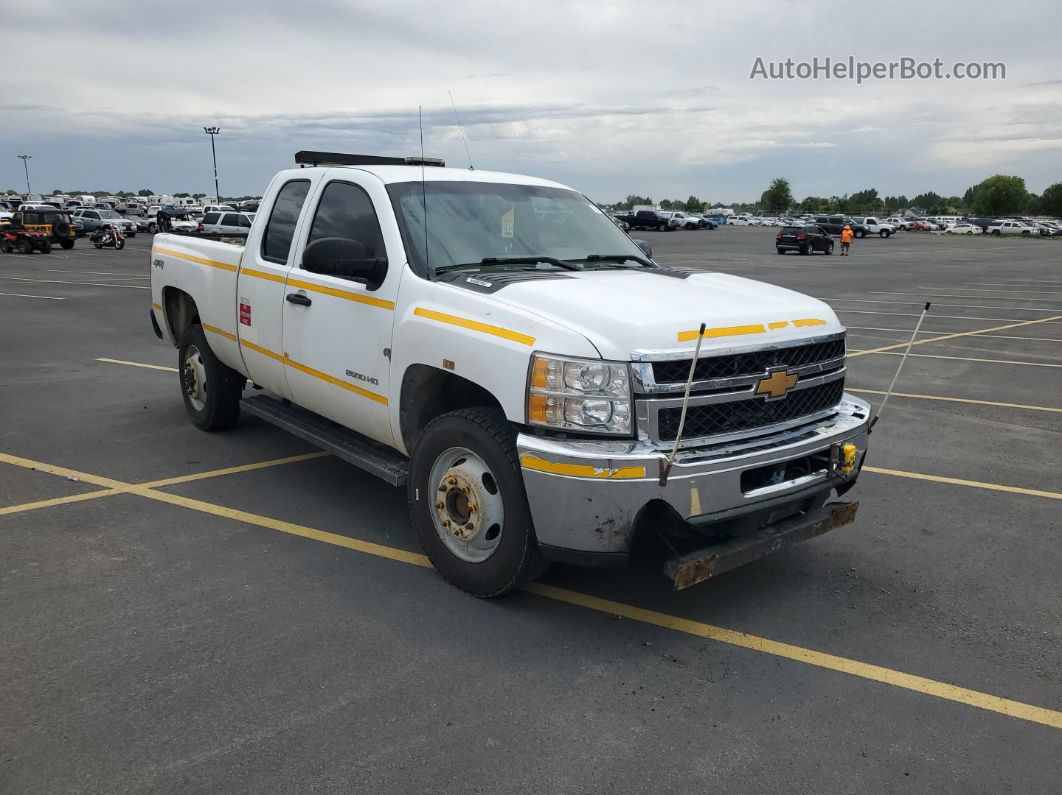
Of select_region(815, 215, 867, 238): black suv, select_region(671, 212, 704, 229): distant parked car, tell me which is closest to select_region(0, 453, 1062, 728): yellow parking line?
select_region(815, 215, 867, 238): black suv

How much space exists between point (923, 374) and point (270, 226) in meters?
8.32

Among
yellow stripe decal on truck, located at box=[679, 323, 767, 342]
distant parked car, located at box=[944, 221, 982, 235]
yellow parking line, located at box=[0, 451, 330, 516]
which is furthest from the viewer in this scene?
distant parked car, located at box=[944, 221, 982, 235]

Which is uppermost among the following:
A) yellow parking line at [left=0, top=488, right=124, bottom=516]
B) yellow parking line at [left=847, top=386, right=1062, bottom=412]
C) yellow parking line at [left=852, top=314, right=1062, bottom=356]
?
yellow parking line at [left=852, top=314, right=1062, bottom=356]

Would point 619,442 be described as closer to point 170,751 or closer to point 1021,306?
point 170,751

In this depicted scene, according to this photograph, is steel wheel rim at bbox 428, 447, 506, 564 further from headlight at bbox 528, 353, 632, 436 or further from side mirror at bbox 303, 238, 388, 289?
side mirror at bbox 303, 238, 388, 289

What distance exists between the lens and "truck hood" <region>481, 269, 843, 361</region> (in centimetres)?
367

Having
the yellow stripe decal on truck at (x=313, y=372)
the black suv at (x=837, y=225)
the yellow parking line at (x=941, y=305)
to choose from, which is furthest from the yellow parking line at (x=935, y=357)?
the black suv at (x=837, y=225)

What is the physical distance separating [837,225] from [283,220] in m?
59.1

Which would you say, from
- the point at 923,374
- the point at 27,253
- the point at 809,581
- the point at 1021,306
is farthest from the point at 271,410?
the point at 27,253

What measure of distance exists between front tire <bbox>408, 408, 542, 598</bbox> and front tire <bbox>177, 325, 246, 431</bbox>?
314 centimetres

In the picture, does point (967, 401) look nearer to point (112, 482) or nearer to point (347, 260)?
point (347, 260)

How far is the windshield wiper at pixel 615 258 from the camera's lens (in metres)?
5.18

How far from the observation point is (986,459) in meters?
6.86

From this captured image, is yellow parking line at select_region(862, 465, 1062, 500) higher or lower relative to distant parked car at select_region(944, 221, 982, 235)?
lower
